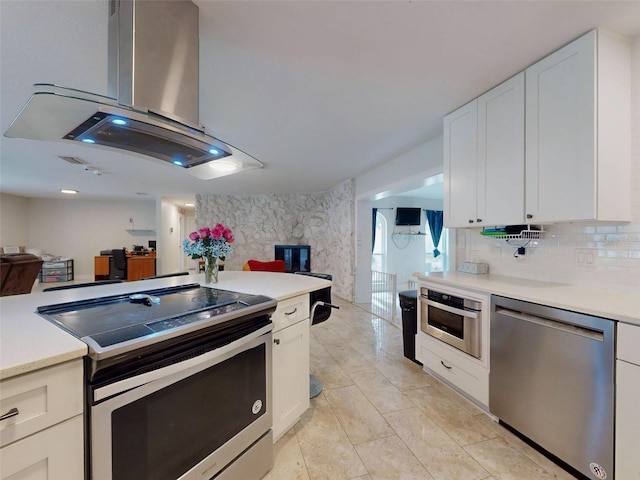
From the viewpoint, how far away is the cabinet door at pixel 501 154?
193cm

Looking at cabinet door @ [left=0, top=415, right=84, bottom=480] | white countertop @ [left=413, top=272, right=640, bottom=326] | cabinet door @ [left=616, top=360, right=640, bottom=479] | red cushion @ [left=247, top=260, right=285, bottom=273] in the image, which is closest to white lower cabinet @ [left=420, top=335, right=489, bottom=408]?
white countertop @ [left=413, top=272, right=640, bottom=326]

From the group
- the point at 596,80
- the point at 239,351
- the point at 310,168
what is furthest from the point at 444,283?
the point at 310,168

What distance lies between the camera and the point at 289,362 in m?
1.67

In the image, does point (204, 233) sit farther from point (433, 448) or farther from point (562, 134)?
point (562, 134)

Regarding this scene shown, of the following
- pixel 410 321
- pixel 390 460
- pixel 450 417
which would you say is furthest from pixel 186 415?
pixel 410 321

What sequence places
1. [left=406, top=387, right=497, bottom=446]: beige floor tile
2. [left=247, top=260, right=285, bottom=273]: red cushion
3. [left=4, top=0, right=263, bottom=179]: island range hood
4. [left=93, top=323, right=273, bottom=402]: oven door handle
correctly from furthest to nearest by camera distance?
[left=247, top=260, right=285, bottom=273]: red cushion
[left=406, top=387, right=497, bottom=446]: beige floor tile
[left=4, top=0, right=263, bottom=179]: island range hood
[left=93, top=323, right=273, bottom=402]: oven door handle

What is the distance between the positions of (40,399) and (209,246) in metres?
1.22

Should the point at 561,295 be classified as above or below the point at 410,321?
above

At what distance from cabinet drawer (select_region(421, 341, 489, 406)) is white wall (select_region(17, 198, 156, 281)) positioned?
901 cm

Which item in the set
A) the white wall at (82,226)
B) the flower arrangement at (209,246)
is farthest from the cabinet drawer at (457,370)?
the white wall at (82,226)

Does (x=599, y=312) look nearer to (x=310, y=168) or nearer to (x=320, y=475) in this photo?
(x=320, y=475)

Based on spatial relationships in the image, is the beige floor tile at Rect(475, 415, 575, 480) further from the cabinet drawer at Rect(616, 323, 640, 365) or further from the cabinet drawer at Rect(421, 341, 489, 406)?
the cabinet drawer at Rect(616, 323, 640, 365)

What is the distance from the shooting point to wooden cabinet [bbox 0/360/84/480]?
70 centimetres

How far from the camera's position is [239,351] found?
1.27 m
